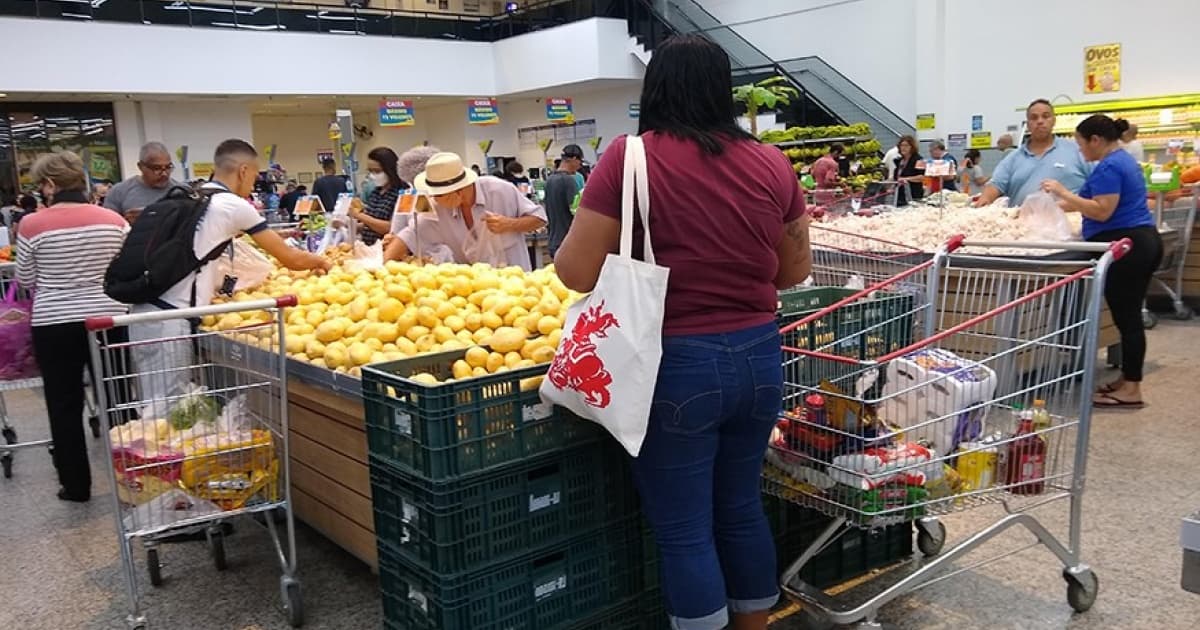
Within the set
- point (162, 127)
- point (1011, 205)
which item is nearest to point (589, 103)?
point (162, 127)

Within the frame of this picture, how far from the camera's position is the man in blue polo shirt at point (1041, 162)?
5320 mm

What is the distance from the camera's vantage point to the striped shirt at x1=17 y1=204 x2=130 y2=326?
13.6 feet

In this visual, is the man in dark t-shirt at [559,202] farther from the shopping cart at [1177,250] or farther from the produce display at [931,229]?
the shopping cart at [1177,250]

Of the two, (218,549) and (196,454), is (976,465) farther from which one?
(218,549)

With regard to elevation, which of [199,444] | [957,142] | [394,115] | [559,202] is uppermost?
[394,115]

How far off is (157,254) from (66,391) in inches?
55.2

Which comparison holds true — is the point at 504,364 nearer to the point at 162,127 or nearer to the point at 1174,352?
the point at 1174,352

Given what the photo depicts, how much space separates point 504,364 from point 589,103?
1950cm

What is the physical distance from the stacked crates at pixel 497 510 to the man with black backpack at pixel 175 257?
1.41 metres

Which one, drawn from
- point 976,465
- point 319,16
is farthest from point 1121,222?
point 319,16

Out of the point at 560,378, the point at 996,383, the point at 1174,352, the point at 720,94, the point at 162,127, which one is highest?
the point at 162,127

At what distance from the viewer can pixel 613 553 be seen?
2500 mm

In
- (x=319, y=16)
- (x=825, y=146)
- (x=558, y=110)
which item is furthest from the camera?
(x=319, y=16)

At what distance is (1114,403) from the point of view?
5.00 metres
